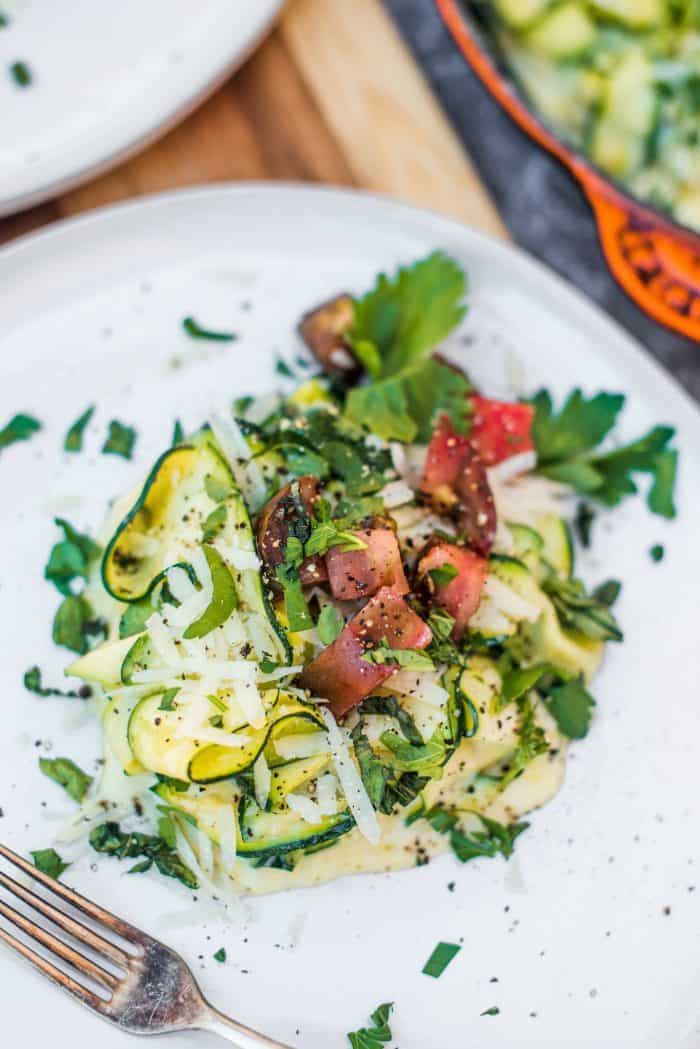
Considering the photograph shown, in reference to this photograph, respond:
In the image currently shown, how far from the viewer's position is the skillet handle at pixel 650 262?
197cm

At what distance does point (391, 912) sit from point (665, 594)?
31.4 inches

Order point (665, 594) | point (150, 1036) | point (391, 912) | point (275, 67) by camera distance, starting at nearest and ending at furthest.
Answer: point (150, 1036) → point (391, 912) → point (665, 594) → point (275, 67)

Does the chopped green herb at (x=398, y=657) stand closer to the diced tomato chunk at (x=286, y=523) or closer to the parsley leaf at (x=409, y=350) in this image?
the diced tomato chunk at (x=286, y=523)

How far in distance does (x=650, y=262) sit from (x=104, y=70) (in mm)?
1176

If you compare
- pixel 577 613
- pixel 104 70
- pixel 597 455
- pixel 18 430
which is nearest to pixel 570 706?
pixel 577 613

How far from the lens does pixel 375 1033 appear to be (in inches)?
72.7

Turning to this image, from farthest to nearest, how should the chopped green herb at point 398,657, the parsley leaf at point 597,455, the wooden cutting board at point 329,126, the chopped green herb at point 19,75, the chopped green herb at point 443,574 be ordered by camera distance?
the wooden cutting board at point 329,126 < the chopped green herb at point 19,75 < the parsley leaf at point 597,455 < the chopped green herb at point 443,574 < the chopped green herb at point 398,657

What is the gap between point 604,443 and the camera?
2.16 meters

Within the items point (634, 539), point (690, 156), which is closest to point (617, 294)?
point (690, 156)

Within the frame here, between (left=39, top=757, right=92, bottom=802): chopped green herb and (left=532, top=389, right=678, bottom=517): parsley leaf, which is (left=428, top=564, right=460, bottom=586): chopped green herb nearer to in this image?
(left=532, top=389, right=678, bottom=517): parsley leaf

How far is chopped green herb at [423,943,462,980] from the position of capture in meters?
1.90

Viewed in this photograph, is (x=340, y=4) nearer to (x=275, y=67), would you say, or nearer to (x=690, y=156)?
(x=275, y=67)

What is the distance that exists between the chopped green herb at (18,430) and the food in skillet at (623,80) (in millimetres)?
1206

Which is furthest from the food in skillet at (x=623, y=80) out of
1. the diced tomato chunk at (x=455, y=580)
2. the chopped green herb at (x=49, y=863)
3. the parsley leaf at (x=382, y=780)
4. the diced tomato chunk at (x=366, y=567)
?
the chopped green herb at (x=49, y=863)
